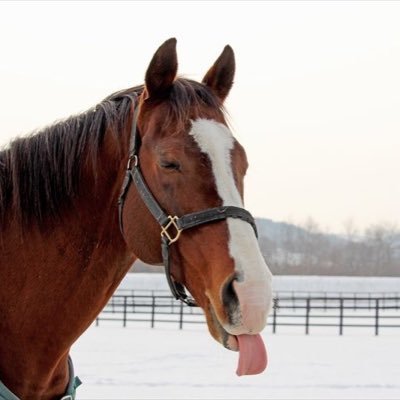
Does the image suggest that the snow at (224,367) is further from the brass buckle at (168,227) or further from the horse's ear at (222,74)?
the brass buckle at (168,227)

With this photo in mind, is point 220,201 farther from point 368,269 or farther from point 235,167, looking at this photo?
point 368,269

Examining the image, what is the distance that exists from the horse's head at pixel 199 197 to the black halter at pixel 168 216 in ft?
0.06

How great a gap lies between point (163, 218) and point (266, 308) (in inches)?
19.7

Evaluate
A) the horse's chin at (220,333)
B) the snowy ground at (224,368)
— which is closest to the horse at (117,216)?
the horse's chin at (220,333)

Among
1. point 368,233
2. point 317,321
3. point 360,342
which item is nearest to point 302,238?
point 368,233

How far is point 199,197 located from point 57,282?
0.70m

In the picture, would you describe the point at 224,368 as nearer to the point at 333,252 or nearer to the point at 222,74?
the point at 222,74

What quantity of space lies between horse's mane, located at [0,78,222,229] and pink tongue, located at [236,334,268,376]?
959mm

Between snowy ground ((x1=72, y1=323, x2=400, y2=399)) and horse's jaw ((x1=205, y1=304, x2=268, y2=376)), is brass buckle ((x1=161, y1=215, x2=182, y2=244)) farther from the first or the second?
snowy ground ((x1=72, y1=323, x2=400, y2=399))

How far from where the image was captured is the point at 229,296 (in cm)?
214

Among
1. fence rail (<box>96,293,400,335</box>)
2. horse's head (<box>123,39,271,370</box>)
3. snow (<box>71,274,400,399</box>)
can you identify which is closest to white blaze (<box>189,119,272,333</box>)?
horse's head (<box>123,39,271,370</box>)

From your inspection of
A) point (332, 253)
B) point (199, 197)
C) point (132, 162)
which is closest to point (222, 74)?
point (132, 162)

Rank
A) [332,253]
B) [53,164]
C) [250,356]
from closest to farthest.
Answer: [250,356] → [53,164] → [332,253]

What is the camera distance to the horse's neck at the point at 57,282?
2.59 m
